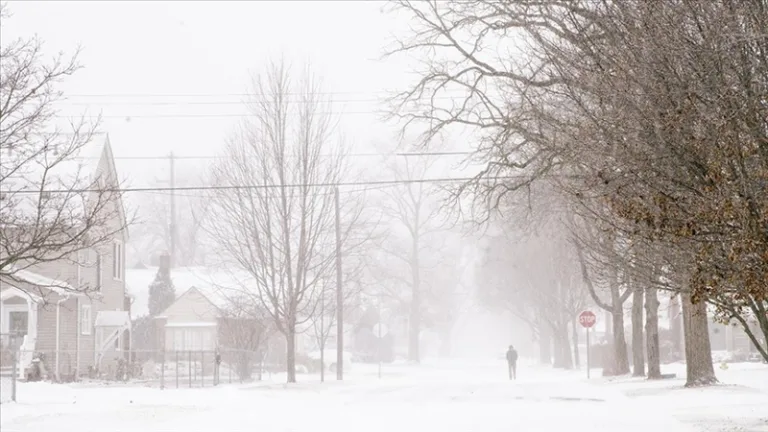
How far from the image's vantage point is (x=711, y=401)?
2552 centimetres

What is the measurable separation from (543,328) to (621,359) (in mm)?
35172

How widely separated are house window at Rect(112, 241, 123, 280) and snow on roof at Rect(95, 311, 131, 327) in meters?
2.86

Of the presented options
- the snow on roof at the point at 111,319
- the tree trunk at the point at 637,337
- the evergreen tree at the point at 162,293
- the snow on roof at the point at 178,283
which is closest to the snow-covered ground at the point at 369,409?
the tree trunk at the point at 637,337

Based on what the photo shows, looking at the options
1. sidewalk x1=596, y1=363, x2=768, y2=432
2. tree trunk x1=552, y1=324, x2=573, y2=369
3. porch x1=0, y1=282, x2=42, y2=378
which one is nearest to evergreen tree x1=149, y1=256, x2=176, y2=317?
tree trunk x1=552, y1=324, x2=573, y2=369

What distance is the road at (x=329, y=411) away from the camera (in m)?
20.5

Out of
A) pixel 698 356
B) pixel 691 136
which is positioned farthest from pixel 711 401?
pixel 691 136

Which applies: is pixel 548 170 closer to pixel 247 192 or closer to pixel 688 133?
pixel 688 133

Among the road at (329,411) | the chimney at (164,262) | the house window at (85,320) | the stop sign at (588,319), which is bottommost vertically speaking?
the road at (329,411)

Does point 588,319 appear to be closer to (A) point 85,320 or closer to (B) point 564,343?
(A) point 85,320

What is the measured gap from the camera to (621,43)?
1603cm

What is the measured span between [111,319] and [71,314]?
3.56 m

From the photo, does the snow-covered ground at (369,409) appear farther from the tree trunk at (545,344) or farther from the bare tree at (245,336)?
the tree trunk at (545,344)

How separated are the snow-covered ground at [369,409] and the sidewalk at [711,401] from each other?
0.15 feet

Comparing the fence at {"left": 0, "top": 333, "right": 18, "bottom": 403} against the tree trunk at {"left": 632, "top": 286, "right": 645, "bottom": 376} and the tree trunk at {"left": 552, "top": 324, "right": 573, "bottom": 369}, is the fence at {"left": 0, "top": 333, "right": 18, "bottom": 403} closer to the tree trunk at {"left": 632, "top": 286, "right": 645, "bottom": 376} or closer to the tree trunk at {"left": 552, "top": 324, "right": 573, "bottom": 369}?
the tree trunk at {"left": 632, "top": 286, "right": 645, "bottom": 376}
